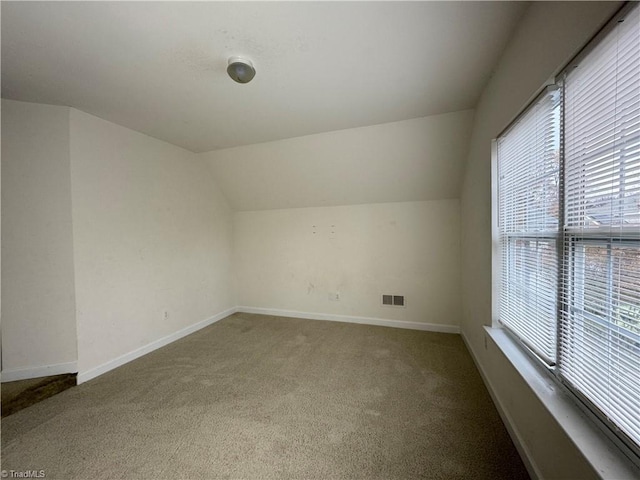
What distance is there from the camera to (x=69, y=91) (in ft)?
6.07

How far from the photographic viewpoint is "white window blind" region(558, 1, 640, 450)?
0.73m

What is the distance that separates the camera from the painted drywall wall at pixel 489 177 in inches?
36.0

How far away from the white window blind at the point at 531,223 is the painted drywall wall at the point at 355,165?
0.90 m

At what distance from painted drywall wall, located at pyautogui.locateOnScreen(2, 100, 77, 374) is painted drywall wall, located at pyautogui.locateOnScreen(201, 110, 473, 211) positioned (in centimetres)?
156

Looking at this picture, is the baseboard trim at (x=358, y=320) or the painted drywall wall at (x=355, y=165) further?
the baseboard trim at (x=358, y=320)

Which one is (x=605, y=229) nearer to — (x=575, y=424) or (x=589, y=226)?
(x=589, y=226)

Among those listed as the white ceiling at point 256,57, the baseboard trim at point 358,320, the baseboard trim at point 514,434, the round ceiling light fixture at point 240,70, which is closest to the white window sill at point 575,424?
the baseboard trim at point 514,434

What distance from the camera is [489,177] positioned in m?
1.85

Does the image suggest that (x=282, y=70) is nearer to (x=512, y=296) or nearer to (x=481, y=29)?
(x=481, y=29)

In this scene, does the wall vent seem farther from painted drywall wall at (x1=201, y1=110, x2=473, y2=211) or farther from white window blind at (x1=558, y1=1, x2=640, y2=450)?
white window blind at (x1=558, y1=1, x2=640, y2=450)

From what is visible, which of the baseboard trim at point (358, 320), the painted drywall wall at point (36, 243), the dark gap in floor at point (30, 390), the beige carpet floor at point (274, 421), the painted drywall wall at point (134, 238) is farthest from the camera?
the baseboard trim at point (358, 320)

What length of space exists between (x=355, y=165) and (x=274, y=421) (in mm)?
2722

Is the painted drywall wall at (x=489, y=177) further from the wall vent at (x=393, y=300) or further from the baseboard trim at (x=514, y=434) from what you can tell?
the wall vent at (x=393, y=300)

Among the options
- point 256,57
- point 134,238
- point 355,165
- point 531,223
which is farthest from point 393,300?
point 134,238
